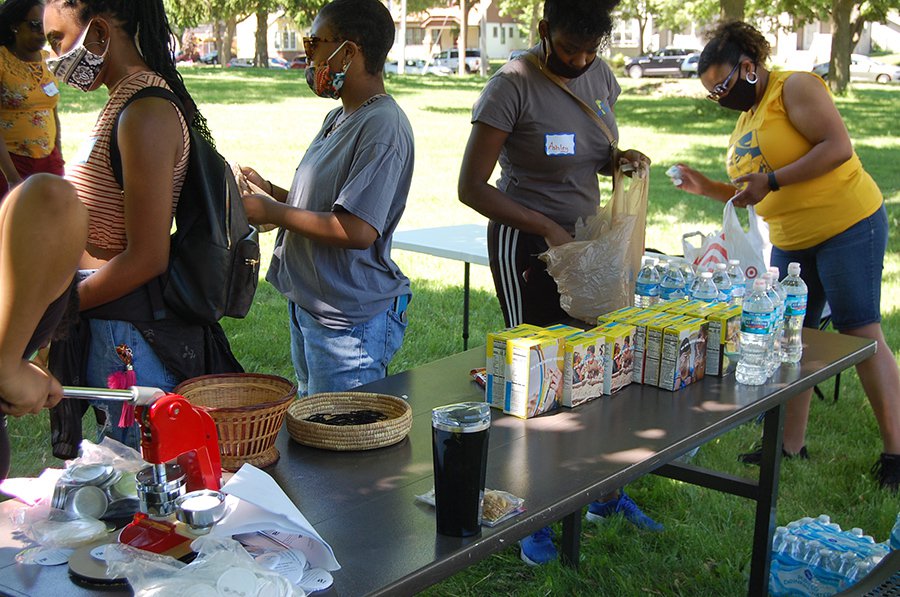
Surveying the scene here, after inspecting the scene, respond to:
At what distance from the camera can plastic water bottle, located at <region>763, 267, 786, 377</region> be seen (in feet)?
9.34

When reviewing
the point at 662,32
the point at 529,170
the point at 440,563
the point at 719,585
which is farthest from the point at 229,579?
the point at 662,32

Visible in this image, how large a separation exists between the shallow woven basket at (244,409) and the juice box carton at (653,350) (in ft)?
3.54

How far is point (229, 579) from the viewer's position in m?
1.40

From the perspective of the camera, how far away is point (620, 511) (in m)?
3.79

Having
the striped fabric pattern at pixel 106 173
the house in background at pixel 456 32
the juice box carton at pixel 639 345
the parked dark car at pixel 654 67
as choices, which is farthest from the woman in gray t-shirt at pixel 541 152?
the house in background at pixel 456 32

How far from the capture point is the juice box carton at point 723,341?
275cm

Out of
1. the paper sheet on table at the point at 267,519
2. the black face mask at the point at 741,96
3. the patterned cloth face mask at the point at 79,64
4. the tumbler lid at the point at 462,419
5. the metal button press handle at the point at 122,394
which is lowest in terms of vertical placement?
the paper sheet on table at the point at 267,519

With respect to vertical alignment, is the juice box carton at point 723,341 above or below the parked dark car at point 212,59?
below

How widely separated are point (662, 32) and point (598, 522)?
6373 centimetres

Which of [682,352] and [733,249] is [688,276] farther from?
[733,249]

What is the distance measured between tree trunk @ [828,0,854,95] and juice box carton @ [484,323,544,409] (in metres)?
23.9

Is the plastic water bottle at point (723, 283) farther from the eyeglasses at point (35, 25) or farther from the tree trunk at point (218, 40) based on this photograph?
the tree trunk at point (218, 40)

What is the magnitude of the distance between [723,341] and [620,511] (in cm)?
126

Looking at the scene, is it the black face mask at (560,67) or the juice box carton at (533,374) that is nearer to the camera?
the juice box carton at (533,374)
